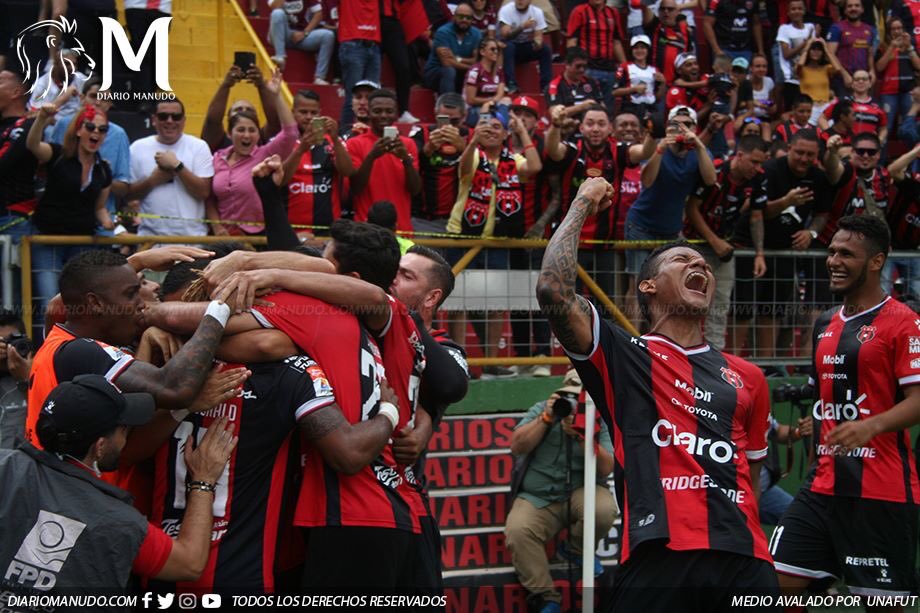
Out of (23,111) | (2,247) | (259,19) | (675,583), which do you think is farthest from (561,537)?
(259,19)

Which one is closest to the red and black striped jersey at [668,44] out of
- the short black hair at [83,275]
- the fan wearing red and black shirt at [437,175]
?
the fan wearing red and black shirt at [437,175]

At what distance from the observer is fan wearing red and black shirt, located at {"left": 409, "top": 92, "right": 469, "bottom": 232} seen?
9703mm

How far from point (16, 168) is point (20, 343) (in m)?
2.06

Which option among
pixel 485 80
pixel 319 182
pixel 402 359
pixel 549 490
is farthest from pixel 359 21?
pixel 402 359

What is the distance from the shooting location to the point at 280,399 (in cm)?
454

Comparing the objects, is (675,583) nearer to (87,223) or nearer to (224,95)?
(87,223)

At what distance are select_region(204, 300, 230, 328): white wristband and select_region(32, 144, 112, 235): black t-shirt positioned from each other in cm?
438

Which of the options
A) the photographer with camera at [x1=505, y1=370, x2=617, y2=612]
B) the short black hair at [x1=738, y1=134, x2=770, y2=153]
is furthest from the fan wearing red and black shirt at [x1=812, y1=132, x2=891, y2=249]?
the photographer with camera at [x1=505, y1=370, x2=617, y2=612]

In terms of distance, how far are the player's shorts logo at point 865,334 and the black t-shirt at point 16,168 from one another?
6.01 meters

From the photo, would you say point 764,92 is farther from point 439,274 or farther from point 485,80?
point 439,274

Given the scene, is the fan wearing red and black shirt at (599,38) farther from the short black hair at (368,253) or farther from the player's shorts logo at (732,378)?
the short black hair at (368,253)

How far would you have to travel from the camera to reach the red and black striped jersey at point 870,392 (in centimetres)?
688

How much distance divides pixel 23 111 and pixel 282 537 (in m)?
5.93

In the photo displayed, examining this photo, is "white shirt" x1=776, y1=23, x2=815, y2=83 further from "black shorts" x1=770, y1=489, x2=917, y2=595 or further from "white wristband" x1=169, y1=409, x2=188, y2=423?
"white wristband" x1=169, y1=409, x2=188, y2=423
